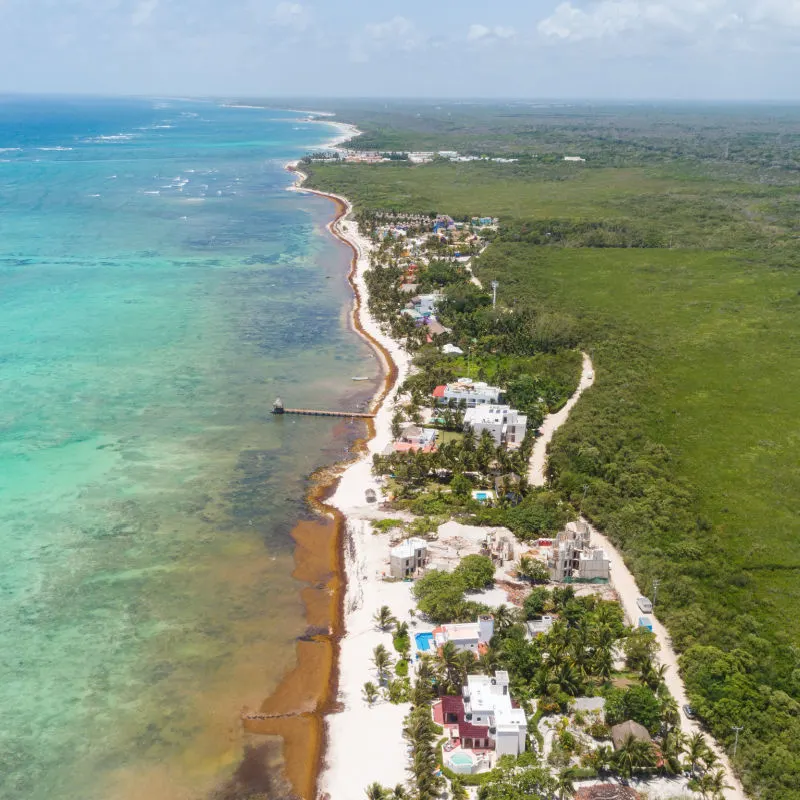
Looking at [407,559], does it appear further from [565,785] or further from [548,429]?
[548,429]

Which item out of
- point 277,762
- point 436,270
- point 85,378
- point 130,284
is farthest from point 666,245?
point 277,762

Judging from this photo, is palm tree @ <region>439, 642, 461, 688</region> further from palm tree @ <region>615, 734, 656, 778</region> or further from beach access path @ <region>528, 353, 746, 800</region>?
beach access path @ <region>528, 353, 746, 800</region>

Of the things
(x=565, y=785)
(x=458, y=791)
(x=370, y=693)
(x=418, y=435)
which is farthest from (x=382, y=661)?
(x=418, y=435)

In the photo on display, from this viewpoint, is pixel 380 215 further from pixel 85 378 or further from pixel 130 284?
pixel 85 378

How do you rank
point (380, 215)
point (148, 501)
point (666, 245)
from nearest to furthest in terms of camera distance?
point (148, 501) < point (666, 245) < point (380, 215)

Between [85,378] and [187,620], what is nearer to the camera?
[187,620]

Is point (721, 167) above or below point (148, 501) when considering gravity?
above

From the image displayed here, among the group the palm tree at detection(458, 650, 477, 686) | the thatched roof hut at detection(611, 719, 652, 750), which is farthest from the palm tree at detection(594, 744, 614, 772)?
the palm tree at detection(458, 650, 477, 686)

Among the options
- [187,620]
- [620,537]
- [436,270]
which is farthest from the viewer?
[436,270]

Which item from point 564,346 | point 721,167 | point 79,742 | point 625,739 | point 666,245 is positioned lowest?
point 79,742
